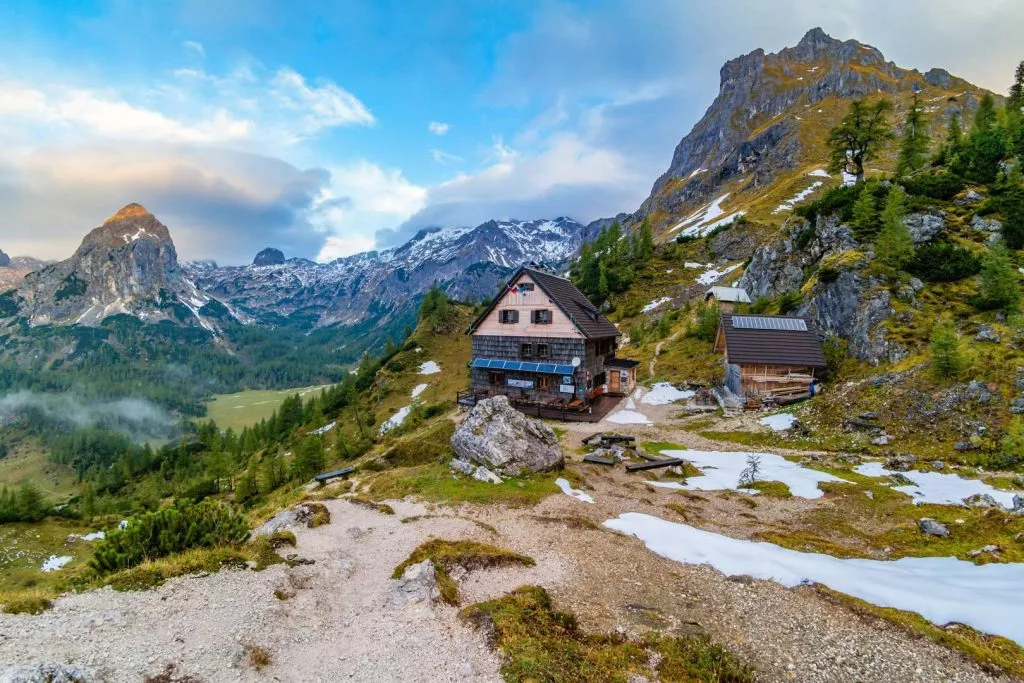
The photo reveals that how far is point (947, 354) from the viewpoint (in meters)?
27.3

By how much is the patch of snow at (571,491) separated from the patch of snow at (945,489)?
13194 mm

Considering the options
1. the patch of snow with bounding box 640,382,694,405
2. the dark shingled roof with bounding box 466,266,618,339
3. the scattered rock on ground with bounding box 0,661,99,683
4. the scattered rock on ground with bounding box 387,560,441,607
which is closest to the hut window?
the dark shingled roof with bounding box 466,266,618,339

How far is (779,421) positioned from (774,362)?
6.96 metres

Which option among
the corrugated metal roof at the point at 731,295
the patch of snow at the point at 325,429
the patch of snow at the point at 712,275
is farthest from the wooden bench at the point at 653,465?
the patch of snow at the point at 325,429

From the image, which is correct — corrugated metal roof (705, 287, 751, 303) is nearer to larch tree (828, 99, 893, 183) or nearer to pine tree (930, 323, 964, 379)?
larch tree (828, 99, 893, 183)

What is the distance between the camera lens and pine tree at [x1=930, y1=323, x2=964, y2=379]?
27.2 m

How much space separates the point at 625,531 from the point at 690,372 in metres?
36.3

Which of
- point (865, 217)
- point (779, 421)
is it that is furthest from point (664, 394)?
point (865, 217)

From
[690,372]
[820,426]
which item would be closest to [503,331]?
[690,372]

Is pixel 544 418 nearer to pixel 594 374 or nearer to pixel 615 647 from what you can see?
pixel 594 374

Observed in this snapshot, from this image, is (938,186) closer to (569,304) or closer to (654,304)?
(569,304)

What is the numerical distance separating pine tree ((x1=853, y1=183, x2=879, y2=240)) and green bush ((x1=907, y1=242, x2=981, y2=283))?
7043 mm

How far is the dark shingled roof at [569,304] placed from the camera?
42.1m

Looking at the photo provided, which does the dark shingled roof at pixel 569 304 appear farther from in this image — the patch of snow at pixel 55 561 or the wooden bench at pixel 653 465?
the patch of snow at pixel 55 561
